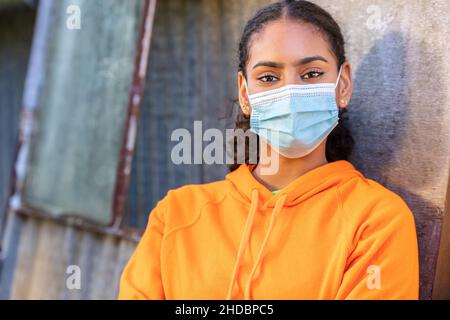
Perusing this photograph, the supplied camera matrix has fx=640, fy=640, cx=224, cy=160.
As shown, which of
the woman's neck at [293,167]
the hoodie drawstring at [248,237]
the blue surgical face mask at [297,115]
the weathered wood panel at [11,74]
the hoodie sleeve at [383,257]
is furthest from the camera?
the weathered wood panel at [11,74]

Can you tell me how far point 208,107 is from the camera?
328 centimetres

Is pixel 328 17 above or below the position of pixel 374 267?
above

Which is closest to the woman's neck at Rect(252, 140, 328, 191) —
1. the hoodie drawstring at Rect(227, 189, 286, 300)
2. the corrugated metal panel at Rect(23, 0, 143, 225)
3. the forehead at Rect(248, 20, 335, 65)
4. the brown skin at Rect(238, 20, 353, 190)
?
the brown skin at Rect(238, 20, 353, 190)

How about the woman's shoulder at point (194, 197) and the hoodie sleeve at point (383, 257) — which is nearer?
the hoodie sleeve at point (383, 257)

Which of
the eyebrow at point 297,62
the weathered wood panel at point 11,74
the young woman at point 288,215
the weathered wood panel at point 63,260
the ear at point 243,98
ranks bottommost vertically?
the weathered wood panel at point 63,260

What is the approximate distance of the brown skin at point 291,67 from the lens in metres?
2.12

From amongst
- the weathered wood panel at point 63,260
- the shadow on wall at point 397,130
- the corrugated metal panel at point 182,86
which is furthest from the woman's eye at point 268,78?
the weathered wood panel at point 63,260

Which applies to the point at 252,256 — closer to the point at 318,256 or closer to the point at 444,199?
the point at 318,256

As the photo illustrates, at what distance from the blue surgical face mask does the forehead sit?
104 millimetres

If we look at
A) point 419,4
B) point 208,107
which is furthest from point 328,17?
point 208,107

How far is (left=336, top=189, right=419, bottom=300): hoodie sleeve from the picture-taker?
1.88 m

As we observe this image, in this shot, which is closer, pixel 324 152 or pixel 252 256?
pixel 252 256

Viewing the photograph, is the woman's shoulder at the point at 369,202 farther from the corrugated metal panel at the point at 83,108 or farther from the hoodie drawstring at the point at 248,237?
the corrugated metal panel at the point at 83,108
